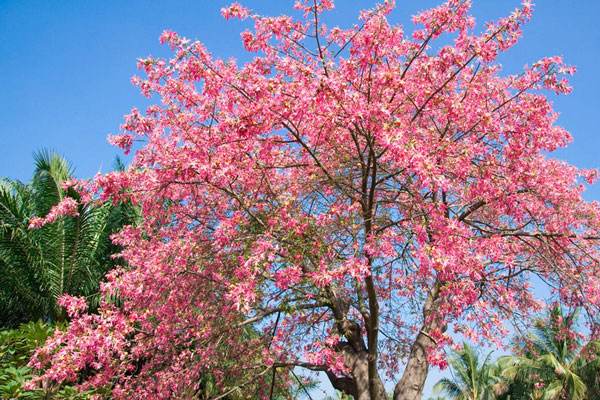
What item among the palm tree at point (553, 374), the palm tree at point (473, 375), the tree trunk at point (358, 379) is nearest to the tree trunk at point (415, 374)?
the tree trunk at point (358, 379)

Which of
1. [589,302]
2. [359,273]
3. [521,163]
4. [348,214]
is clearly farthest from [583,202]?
[359,273]

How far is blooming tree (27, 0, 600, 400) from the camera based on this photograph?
6.82m

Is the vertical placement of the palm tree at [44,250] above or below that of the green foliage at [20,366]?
above

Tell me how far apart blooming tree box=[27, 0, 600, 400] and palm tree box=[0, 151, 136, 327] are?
724 centimetres

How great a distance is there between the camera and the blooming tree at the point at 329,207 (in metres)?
6.82

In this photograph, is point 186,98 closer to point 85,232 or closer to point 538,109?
point 538,109

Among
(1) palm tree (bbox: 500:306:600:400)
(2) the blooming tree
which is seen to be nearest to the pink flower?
(2) the blooming tree

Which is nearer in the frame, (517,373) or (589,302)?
(589,302)

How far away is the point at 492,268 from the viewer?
30.3 feet

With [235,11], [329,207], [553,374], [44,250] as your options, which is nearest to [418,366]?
[329,207]

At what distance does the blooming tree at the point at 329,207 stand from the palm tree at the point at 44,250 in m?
7.24

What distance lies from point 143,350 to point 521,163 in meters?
6.70

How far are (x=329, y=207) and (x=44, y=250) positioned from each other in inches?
432

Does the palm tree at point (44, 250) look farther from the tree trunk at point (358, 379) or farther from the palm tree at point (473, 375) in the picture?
the palm tree at point (473, 375)
